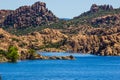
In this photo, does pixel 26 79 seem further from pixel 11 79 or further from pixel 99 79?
pixel 99 79

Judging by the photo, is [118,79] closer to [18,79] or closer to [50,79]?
[50,79]

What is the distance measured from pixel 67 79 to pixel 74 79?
2.74 m

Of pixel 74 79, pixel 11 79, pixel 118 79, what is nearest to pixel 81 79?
pixel 74 79

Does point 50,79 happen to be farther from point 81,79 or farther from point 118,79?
point 118,79

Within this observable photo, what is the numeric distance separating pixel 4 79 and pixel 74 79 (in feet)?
64.2

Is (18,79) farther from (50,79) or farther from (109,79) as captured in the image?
(109,79)

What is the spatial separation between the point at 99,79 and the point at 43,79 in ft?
52.5

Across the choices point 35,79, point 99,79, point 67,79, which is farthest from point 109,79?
point 35,79

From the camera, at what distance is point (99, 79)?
138 meters

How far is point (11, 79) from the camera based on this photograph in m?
133


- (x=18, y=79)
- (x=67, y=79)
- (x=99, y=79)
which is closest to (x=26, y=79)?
(x=18, y=79)

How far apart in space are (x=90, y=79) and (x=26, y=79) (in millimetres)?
18038

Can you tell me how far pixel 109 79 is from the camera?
449 ft

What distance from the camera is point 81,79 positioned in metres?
136
